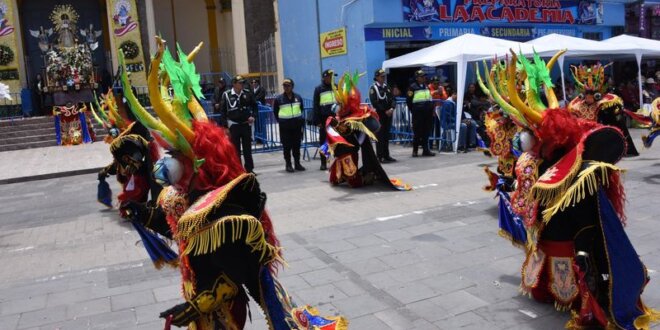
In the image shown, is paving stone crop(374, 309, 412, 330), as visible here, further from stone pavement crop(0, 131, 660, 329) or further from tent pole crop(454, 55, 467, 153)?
tent pole crop(454, 55, 467, 153)

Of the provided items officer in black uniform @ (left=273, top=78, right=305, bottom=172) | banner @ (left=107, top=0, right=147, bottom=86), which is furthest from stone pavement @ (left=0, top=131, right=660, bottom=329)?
banner @ (left=107, top=0, right=147, bottom=86)

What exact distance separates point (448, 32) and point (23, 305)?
16.1 meters

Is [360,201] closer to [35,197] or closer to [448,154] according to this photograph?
[448,154]

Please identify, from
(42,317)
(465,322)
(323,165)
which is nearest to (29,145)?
(323,165)

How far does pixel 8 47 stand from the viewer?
20672 mm

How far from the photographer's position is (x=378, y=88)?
11.7 meters

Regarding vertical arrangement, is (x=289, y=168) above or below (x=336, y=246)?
above

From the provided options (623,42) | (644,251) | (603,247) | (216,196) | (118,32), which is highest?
(118,32)

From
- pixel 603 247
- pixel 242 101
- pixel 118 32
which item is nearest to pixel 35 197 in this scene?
pixel 242 101

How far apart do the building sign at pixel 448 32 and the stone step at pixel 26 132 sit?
10900 mm

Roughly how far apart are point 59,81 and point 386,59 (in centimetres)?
1174

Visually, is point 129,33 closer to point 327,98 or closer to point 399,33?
point 399,33

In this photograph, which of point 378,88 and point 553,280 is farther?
point 378,88

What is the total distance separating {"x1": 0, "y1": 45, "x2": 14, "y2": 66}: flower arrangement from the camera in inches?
810
